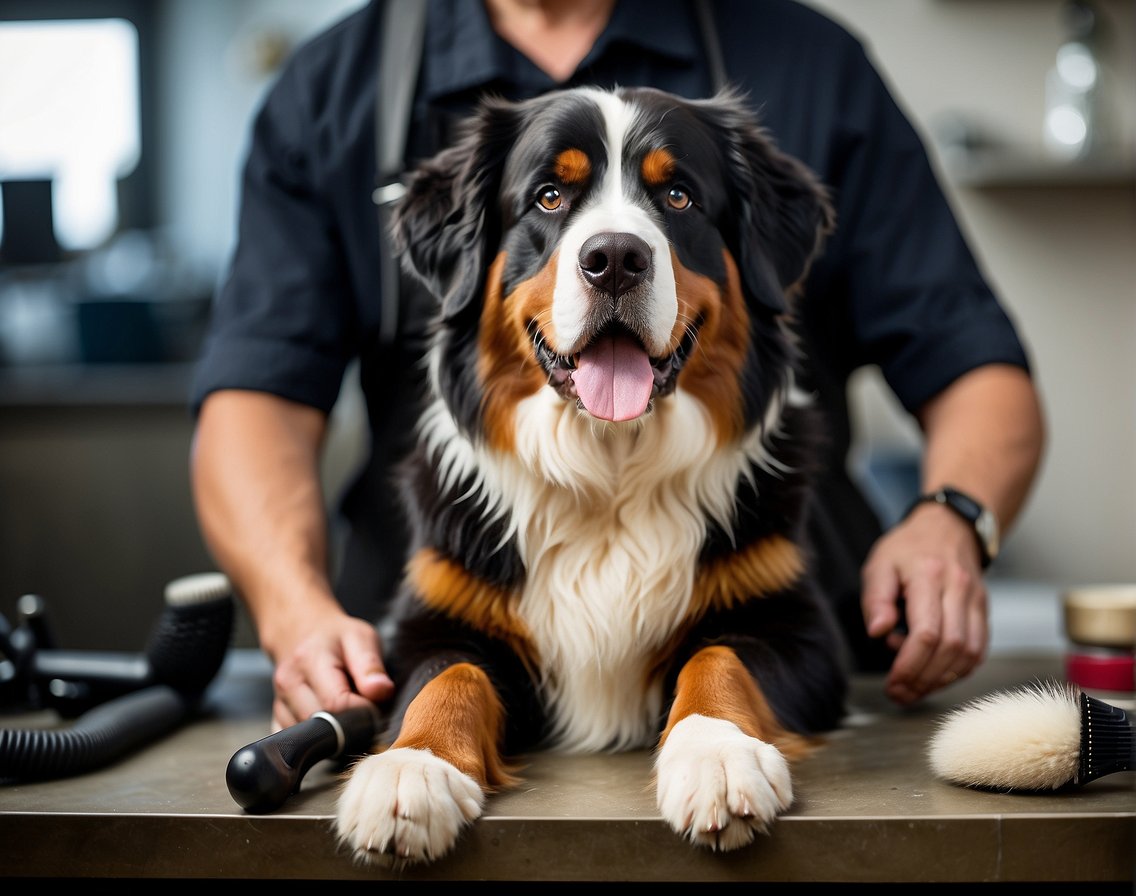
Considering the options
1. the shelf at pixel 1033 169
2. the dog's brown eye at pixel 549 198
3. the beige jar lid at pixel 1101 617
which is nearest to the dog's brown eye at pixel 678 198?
the dog's brown eye at pixel 549 198

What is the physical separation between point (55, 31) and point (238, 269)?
2.92m

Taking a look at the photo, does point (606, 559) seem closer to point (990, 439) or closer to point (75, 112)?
point (990, 439)

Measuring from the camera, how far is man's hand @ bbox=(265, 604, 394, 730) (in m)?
1.26

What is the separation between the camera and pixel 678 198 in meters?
1.31

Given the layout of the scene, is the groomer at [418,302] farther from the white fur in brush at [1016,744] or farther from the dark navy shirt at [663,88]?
the white fur in brush at [1016,744]

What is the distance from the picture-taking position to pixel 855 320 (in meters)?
1.73

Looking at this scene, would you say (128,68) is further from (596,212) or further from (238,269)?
(596,212)

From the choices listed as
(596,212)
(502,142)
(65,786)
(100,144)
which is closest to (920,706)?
(596,212)

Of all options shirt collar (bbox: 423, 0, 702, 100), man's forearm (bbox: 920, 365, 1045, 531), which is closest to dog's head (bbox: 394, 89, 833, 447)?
shirt collar (bbox: 423, 0, 702, 100)

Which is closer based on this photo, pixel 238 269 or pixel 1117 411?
pixel 238 269

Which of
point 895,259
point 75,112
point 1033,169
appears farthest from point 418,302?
point 75,112

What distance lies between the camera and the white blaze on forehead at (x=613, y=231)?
121 centimetres

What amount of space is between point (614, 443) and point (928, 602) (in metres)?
0.41

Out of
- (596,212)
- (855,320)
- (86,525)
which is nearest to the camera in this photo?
(596,212)
